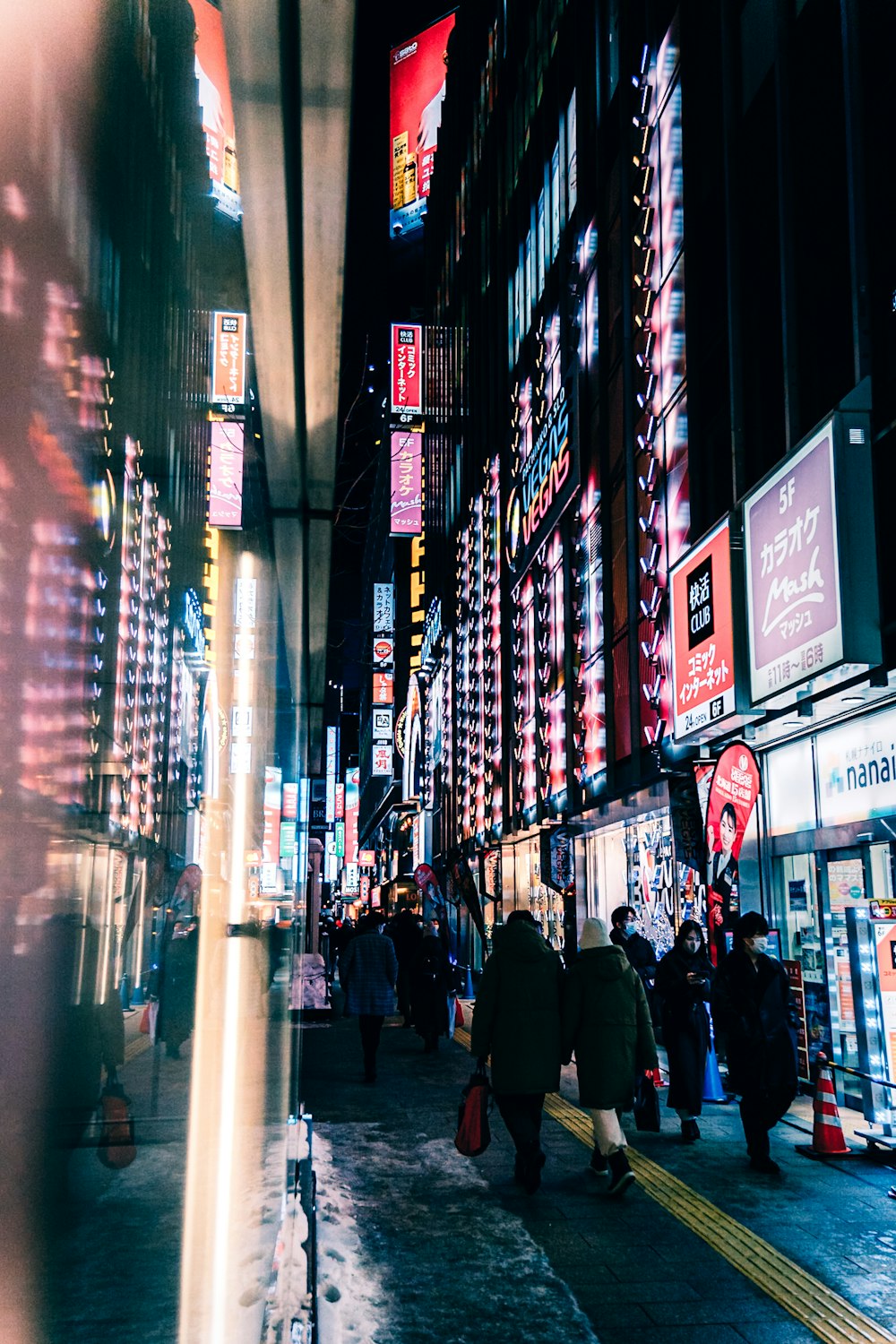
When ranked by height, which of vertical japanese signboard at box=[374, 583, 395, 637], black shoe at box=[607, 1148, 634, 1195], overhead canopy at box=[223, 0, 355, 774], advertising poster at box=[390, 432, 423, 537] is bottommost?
black shoe at box=[607, 1148, 634, 1195]

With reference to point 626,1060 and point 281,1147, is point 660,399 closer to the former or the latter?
point 626,1060

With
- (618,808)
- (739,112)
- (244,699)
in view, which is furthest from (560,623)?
(244,699)

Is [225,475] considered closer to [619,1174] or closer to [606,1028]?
[606,1028]

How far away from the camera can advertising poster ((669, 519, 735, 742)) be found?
42.2 feet

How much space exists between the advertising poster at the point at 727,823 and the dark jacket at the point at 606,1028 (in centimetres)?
281

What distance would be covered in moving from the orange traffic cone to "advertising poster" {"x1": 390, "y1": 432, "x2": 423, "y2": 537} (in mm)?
29162

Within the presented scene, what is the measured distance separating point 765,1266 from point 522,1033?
2268mm

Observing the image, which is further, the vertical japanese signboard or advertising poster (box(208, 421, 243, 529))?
the vertical japanese signboard

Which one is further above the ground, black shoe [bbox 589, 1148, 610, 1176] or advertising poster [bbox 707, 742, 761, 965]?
advertising poster [bbox 707, 742, 761, 965]

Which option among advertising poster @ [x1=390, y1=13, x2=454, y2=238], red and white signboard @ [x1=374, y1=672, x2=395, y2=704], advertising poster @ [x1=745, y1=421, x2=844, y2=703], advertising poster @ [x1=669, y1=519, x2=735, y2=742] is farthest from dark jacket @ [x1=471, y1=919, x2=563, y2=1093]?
red and white signboard @ [x1=374, y1=672, x2=395, y2=704]

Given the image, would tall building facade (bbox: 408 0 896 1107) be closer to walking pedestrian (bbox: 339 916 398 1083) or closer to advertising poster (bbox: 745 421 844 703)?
advertising poster (bbox: 745 421 844 703)

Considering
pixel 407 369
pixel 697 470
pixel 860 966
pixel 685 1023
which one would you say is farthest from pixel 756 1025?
pixel 407 369

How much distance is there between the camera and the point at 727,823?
10.9m

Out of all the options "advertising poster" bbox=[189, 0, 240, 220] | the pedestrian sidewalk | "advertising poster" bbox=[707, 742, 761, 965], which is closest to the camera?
"advertising poster" bbox=[189, 0, 240, 220]
